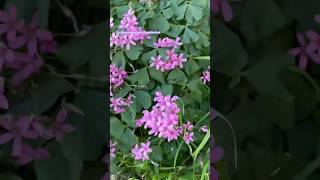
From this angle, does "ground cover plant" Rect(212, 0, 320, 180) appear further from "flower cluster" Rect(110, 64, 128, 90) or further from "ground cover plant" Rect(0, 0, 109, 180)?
"flower cluster" Rect(110, 64, 128, 90)

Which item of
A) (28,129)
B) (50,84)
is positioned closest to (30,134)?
(28,129)

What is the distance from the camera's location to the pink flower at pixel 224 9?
0.99m

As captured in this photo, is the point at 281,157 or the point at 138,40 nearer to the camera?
the point at 281,157

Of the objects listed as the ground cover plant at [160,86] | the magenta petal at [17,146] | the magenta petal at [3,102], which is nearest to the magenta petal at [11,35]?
the magenta petal at [3,102]

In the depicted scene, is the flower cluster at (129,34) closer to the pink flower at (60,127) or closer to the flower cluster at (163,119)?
the flower cluster at (163,119)

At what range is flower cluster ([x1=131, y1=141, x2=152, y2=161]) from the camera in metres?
2.20

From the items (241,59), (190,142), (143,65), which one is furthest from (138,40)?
(241,59)

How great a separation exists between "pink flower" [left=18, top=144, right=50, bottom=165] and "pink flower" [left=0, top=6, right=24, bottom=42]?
0.26m

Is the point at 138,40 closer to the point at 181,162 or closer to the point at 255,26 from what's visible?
the point at 181,162

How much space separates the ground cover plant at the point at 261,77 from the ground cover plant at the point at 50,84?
0.96 feet

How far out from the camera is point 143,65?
214 centimetres

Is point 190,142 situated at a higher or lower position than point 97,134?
lower

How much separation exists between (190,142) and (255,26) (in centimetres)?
125

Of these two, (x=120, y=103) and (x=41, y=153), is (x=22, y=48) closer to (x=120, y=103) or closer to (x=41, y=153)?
(x=41, y=153)
